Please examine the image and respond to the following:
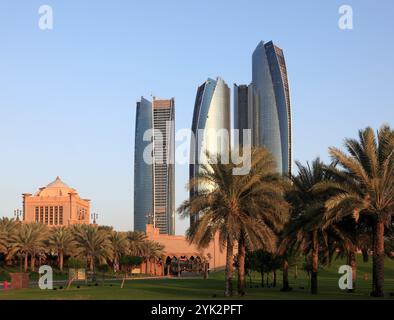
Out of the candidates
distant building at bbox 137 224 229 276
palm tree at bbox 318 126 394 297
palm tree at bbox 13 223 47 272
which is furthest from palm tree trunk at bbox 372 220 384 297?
distant building at bbox 137 224 229 276

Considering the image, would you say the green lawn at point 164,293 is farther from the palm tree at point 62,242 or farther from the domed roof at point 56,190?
the domed roof at point 56,190

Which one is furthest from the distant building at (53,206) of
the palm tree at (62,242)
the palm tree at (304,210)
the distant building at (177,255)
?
the palm tree at (304,210)

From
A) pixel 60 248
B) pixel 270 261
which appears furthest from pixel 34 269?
pixel 270 261

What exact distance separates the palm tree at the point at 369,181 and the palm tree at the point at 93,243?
4749 centimetres

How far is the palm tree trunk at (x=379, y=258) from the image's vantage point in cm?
3522

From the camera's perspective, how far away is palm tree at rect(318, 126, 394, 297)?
3388cm

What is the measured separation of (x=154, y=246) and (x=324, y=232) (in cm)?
6493

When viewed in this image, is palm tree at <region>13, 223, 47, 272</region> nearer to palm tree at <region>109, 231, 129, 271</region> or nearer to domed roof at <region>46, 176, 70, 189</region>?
palm tree at <region>109, 231, 129, 271</region>

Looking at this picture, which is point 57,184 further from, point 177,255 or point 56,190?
point 177,255

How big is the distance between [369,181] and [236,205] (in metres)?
7.67

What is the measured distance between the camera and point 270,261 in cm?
5406

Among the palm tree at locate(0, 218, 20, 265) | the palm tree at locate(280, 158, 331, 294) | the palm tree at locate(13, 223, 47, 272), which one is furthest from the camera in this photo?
the palm tree at locate(13, 223, 47, 272)

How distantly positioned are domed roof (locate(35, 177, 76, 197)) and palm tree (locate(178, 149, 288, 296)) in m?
132
